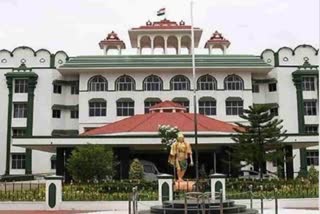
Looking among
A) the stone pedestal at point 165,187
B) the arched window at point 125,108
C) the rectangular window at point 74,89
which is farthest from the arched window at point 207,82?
the stone pedestal at point 165,187

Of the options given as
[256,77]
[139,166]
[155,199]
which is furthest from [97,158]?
[256,77]

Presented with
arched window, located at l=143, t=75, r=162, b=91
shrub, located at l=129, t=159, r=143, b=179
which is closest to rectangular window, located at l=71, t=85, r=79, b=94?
arched window, located at l=143, t=75, r=162, b=91

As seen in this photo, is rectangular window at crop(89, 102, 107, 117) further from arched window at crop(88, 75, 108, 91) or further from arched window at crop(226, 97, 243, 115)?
arched window at crop(226, 97, 243, 115)

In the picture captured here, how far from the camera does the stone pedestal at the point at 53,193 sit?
19062 millimetres

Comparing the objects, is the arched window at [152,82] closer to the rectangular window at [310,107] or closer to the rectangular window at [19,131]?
the rectangular window at [19,131]

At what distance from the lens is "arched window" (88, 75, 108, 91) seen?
4250 cm

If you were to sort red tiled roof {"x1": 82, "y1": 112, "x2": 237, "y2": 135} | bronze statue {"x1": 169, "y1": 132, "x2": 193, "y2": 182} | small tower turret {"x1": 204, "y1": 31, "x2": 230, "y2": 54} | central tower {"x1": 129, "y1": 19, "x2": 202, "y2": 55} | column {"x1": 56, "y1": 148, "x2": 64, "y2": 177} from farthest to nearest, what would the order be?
small tower turret {"x1": 204, "y1": 31, "x2": 230, "y2": 54} → central tower {"x1": 129, "y1": 19, "x2": 202, "y2": 55} → red tiled roof {"x1": 82, "y1": 112, "x2": 237, "y2": 135} → column {"x1": 56, "y1": 148, "x2": 64, "y2": 177} → bronze statue {"x1": 169, "y1": 132, "x2": 193, "y2": 182}

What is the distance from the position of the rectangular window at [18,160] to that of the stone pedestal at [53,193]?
2409 cm

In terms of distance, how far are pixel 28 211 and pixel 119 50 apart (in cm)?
3120

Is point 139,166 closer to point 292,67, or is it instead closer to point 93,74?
point 93,74

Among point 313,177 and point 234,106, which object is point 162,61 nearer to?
point 234,106

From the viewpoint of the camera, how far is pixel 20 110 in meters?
43.2

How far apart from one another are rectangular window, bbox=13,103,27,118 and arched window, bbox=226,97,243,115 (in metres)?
17.0

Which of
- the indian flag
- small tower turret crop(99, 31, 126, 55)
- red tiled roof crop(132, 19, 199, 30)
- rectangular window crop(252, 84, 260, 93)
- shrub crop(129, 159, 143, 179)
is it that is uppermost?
the indian flag
